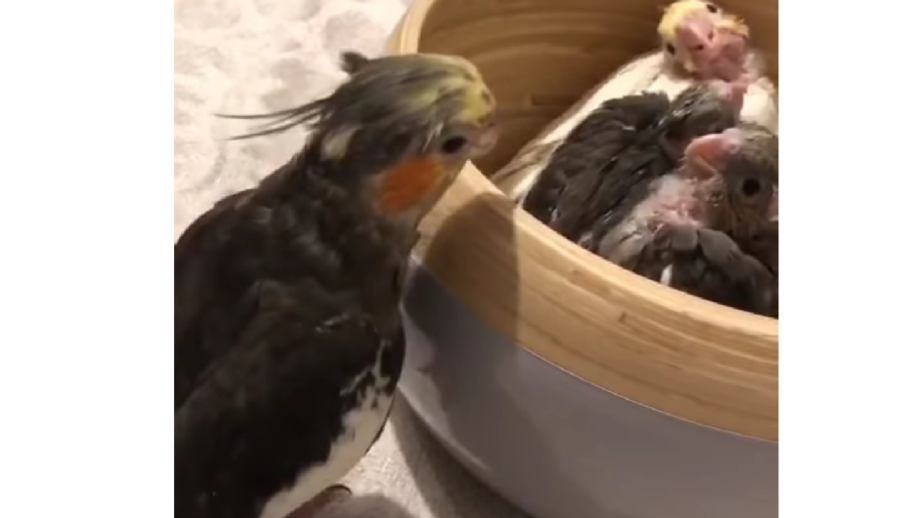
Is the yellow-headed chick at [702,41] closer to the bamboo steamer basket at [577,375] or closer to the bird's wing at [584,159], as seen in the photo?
the bird's wing at [584,159]

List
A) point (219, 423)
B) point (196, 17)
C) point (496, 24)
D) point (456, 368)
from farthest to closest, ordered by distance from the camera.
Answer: point (196, 17), point (496, 24), point (456, 368), point (219, 423)

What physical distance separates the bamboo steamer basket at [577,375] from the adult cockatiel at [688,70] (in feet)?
0.65

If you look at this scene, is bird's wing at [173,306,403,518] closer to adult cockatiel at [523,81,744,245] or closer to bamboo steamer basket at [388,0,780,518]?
bamboo steamer basket at [388,0,780,518]

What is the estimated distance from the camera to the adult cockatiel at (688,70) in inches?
33.1

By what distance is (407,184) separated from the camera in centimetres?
56

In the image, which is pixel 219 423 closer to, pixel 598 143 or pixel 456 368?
pixel 456 368

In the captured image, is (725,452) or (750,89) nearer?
(725,452)

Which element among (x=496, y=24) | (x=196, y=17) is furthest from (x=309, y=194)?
(x=196, y=17)

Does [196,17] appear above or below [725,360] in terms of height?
below

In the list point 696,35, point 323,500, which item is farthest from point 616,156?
point 323,500

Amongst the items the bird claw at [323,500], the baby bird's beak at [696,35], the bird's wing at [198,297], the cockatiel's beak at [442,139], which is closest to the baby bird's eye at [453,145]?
the cockatiel's beak at [442,139]

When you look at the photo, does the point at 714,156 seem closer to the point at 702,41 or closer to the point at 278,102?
the point at 702,41

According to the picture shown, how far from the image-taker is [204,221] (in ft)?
1.85

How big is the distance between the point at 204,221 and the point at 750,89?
0.47m
